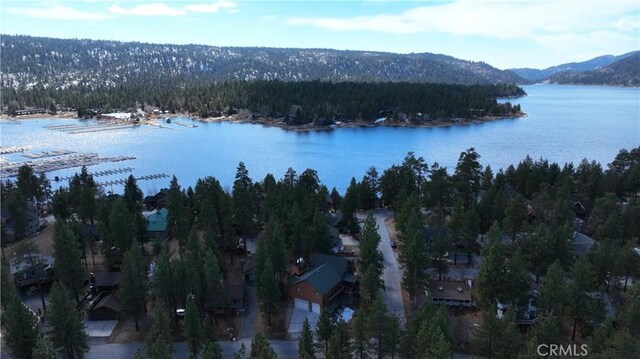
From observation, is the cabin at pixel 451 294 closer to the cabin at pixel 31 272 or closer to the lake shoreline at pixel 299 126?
the cabin at pixel 31 272

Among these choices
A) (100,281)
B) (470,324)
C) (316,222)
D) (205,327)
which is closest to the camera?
(205,327)

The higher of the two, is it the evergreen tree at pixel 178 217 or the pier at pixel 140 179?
the evergreen tree at pixel 178 217

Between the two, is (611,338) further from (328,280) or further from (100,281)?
(100,281)

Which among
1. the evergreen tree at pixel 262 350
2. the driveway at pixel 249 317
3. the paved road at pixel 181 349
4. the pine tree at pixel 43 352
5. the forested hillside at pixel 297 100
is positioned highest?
the forested hillside at pixel 297 100

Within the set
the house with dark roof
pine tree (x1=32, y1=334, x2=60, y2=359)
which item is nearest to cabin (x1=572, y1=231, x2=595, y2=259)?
the house with dark roof

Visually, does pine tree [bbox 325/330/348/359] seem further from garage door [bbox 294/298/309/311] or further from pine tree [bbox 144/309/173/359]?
garage door [bbox 294/298/309/311]

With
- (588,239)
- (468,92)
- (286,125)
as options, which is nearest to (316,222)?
(588,239)

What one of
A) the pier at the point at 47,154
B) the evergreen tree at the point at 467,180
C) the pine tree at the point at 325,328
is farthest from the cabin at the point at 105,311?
the pier at the point at 47,154

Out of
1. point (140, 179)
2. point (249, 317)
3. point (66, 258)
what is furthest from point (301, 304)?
point (140, 179)
